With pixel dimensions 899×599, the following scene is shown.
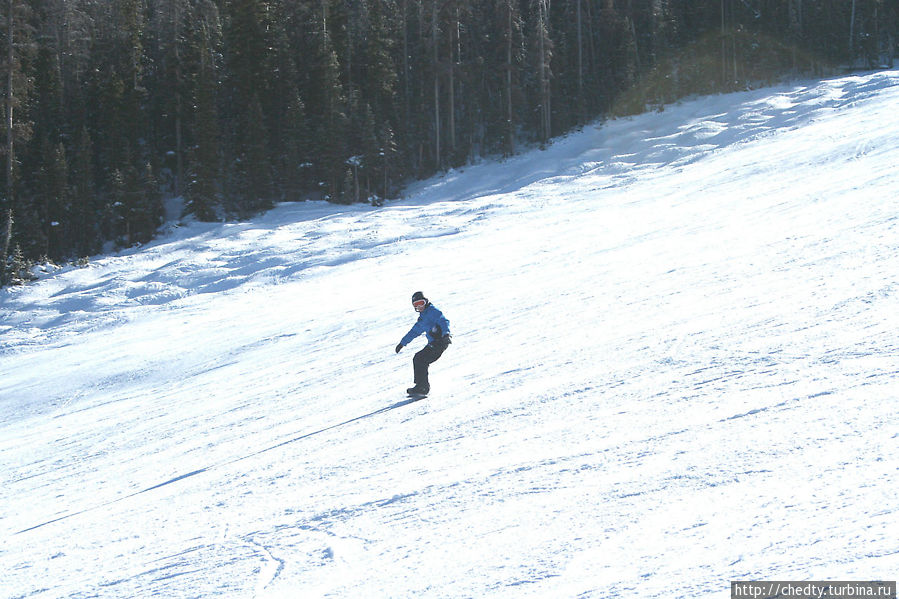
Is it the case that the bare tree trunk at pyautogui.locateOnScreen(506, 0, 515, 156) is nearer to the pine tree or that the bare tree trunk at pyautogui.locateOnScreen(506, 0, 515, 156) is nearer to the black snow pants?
the pine tree

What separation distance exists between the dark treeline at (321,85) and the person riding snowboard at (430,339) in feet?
81.5

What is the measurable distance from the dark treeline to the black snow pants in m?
25.1

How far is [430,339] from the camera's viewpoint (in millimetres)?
9734

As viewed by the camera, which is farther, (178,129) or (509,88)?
(509,88)

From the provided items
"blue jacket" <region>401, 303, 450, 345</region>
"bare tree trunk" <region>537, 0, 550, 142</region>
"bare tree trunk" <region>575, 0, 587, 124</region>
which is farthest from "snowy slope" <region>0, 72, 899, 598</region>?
"bare tree trunk" <region>575, 0, 587, 124</region>

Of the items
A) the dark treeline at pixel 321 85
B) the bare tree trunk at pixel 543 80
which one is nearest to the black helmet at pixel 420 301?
the dark treeline at pixel 321 85

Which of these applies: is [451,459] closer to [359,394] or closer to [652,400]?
[652,400]

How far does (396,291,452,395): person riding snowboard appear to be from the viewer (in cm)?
948

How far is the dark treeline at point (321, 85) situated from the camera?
3394cm

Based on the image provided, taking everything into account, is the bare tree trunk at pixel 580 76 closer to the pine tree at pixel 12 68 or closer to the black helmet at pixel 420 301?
the pine tree at pixel 12 68

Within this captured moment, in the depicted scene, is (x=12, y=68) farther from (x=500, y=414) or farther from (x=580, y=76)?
(x=580, y=76)

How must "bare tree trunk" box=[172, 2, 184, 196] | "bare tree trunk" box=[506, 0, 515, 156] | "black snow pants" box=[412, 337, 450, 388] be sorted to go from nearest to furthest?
1. "black snow pants" box=[412, 337, 450, 388]
2. "bare tree trunk" box=[172, 2, 184, 196]
3. "bare tree trunk" box=[506, 0, 515, 156]

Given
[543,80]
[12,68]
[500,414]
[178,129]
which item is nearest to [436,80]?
[543,80]

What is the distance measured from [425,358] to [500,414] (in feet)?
6.03
